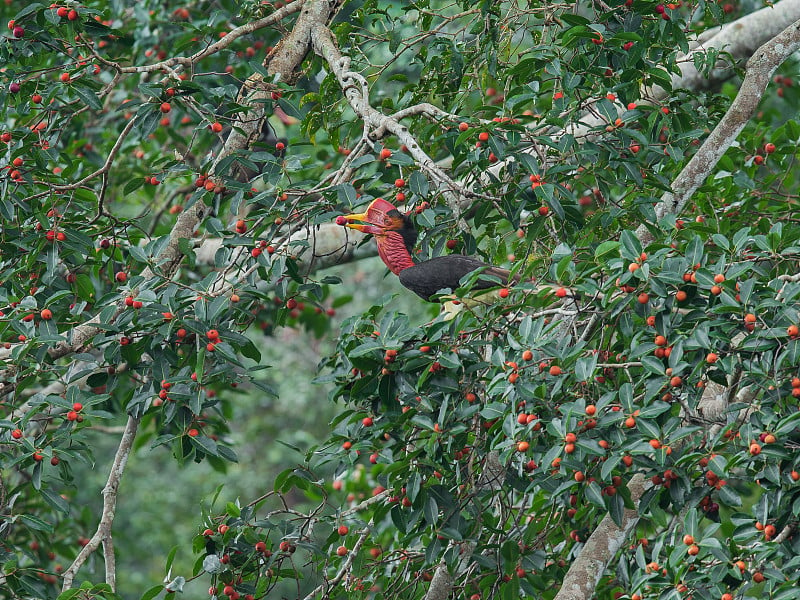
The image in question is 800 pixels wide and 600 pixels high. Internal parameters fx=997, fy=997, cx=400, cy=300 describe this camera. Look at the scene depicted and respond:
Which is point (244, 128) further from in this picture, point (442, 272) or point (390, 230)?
point (442, 272)

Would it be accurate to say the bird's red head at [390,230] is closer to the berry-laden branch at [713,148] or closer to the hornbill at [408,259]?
the hornbill at [408,259]

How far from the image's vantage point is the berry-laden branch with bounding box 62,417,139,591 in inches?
119

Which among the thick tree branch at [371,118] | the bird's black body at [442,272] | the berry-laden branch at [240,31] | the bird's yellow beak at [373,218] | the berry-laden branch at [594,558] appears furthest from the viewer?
the berry-laden branch at [240,31]

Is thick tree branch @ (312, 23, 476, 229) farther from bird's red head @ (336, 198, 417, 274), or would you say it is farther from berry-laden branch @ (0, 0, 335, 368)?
bird's red head @ (336, 198, 417, 274)

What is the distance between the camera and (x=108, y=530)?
10.4 ft

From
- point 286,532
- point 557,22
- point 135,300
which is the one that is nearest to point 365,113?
point 557,22

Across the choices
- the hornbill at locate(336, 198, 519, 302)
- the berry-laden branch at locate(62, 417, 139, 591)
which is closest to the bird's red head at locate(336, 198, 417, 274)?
the hornbill at locate(336, 198, 519, 302)

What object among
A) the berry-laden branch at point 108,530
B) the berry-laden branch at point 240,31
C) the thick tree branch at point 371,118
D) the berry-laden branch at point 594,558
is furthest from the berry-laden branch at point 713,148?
the berry-laden branch at point 108,530

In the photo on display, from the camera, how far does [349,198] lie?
9.77 feet

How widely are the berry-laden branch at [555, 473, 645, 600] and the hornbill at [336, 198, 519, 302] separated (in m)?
0.83

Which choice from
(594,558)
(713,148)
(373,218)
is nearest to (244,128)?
(373,218)

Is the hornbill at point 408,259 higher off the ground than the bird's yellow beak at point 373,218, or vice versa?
the bird's yellow beak at point 373,218

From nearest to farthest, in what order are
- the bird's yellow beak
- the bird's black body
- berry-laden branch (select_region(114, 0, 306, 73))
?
the bird's black body
the bird's yellow beak
berry-laden branch (select_region(114, 0, 306, 73))

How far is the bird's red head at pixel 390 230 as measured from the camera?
3398mm
